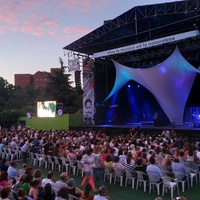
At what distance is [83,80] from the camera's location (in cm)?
2722

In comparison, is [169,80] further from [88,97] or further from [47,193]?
[47,193]

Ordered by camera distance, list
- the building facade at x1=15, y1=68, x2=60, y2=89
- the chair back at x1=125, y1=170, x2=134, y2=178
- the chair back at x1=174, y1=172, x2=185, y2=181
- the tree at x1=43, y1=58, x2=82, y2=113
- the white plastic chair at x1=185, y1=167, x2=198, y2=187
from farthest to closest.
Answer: the building facade at x1=15, y1=68, x2=60, y2=89 < the tree at x1=43, y1=58, x2=82, y2=113 < the chair back at x1=125, y1=170, x2=134, y2=178 < the white plastic chair at x1=185, y1=167, x2=198, y2=187 < the chair back at x1=174, y1=172, x2=185, y2=181

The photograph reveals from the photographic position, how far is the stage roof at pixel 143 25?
18.0 metres

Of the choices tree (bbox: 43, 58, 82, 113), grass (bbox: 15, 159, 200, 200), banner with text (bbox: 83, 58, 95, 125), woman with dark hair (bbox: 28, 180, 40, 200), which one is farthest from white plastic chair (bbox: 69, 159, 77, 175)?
tree (bbox: 43, 58, 82, 113)

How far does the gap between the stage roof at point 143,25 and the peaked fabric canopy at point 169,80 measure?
269cm

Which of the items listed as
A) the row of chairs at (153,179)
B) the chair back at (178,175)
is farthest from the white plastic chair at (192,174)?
the chair back at (178,175)

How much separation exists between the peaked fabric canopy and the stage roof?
2.69 metres

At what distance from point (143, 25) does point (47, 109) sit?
490 inches

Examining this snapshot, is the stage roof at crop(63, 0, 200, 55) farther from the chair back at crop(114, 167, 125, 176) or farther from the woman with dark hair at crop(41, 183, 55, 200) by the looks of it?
the woman with dark hair at crop(41, 183, 55, 200)

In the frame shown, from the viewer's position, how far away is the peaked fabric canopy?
19.2 m

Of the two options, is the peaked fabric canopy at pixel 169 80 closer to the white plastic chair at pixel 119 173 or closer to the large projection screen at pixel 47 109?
the large projection screen at pixel 47 109

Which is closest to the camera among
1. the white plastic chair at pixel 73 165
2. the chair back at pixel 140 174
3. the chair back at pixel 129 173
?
the chair back at pixel 140 174

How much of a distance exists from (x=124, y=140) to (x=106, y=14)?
16.2m

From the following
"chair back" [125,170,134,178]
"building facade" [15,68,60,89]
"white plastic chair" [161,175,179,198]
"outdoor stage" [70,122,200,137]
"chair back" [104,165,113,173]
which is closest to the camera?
"white plastic chair" [161,175,179,198]
